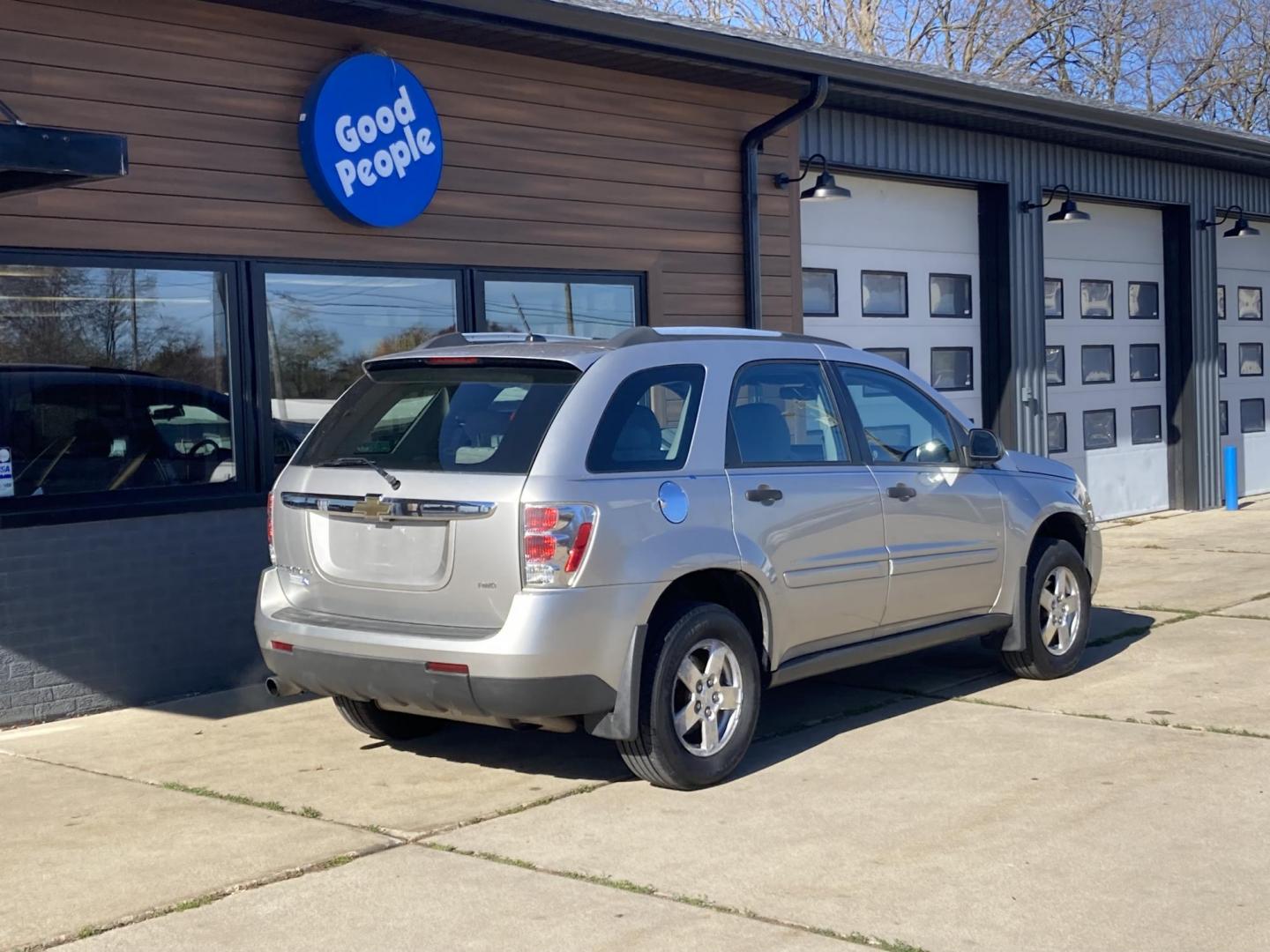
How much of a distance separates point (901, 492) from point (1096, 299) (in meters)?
9.77

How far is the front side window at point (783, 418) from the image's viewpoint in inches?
252

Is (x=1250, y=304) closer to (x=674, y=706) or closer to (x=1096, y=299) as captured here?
(x=1096, y=299)

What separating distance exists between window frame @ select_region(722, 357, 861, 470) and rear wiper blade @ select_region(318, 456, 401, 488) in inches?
52.4

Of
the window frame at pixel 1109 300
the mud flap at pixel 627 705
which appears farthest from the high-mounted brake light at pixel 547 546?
the window frame at pixel 1109 300

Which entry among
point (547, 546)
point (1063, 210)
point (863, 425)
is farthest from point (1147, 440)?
point (547, 546)

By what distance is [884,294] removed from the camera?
530 inches

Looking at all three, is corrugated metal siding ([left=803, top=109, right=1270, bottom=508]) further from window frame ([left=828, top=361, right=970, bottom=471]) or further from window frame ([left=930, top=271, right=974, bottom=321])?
window frame ([left=828, top=361, right=970, bottom=471])

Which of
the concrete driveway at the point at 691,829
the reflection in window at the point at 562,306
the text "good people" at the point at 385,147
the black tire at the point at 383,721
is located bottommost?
the concrete driveway at the point at 691,829

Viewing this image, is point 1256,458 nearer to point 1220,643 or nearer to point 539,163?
point 1220,643

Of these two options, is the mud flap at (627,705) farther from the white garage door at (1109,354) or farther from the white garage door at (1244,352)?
the white garage door at (1244,352)

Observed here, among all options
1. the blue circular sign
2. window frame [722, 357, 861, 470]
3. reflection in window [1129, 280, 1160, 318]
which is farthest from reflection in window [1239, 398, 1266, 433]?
window frame [722, 357, 861, 470]

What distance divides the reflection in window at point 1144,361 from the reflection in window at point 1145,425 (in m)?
0.34

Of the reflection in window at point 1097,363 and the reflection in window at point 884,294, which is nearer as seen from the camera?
the reflection in window at point 884,294

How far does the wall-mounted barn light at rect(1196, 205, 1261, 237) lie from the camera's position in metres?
16.8
